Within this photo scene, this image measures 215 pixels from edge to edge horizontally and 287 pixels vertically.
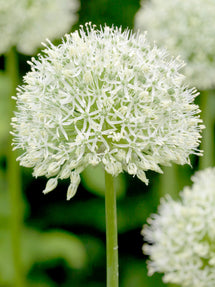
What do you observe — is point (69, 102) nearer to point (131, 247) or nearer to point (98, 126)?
point (98, 126)

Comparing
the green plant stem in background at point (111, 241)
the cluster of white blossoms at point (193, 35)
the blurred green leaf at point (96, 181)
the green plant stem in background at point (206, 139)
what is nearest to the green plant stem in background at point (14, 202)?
the blurred green leaf at point (96, 181)

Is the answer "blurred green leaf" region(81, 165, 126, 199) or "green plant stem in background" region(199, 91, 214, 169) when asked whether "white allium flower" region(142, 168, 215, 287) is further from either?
"blurred green leaf" region(81, 165, 126, 199)

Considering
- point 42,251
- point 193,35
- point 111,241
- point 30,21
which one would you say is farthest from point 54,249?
point 111,241

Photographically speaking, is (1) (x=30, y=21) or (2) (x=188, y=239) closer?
(2) (x=188, y=239)

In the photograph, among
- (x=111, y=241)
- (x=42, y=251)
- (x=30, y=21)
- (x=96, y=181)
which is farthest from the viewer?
(x=42, y=251)

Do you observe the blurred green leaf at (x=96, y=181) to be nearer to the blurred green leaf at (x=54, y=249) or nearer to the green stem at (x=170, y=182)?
the blurred green leaf at (x=54, y=249)

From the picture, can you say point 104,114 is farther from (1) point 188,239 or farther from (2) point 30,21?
(2) point 30,21
